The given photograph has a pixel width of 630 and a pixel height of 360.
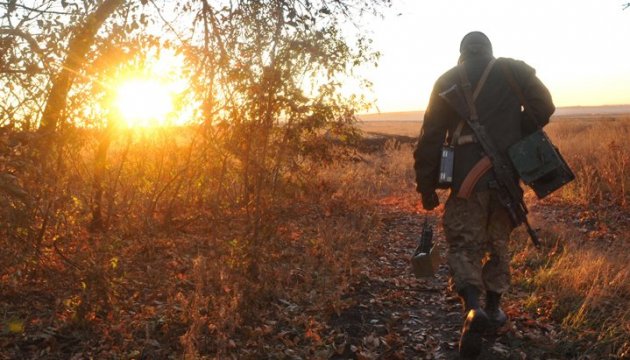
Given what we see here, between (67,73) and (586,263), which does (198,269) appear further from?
(586,263)

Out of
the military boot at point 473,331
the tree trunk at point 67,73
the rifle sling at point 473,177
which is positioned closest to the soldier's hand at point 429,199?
the rifle sling at point 473,177

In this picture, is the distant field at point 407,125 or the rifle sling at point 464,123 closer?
the rifle sling at point 464,123

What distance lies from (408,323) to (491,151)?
185cm

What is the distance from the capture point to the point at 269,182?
21.9ft

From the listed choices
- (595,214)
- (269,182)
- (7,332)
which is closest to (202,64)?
(269,182)

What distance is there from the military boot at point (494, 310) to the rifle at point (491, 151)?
659mm

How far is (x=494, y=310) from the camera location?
14.4 feet

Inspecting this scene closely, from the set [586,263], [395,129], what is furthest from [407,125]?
[586,263]

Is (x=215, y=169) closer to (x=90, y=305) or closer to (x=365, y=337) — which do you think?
(x=90, y=305)

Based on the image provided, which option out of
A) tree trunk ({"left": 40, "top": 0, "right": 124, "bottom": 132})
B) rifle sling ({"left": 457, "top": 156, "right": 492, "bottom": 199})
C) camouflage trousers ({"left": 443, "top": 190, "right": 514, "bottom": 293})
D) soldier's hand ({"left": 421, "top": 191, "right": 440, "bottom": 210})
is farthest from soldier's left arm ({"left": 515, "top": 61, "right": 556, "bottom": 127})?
tree trunk ({"left": 40, "top": 0, "right": 124, "bottom": 132})

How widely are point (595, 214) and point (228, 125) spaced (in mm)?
7126

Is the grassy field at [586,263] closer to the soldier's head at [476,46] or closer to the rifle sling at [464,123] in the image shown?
the rifle sling at [464,123]

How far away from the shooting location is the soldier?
13.6 ft

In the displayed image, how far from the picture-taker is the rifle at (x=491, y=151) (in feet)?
13.5
